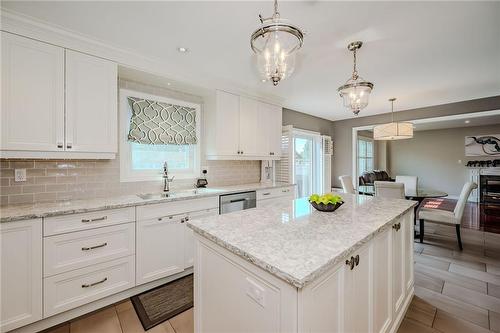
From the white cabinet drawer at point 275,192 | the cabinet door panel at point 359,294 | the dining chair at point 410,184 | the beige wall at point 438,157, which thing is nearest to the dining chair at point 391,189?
the dining chair at point 410,184

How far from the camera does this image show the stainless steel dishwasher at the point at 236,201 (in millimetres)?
2818

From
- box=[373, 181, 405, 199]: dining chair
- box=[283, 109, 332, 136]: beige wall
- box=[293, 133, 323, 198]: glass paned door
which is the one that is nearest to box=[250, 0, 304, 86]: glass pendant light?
box=[373, 181, 405, 199]: dining chair

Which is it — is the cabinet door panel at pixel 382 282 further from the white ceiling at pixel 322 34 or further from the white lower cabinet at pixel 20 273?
the white lower cabinet at pixel 20 273

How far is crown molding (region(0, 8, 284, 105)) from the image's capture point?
5.73 ft

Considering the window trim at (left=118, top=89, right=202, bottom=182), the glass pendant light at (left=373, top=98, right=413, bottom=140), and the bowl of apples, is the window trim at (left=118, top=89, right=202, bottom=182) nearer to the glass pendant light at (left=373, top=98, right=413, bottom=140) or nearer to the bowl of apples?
the bowl of apples

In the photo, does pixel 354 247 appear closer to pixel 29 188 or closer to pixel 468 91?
pixel 29 188

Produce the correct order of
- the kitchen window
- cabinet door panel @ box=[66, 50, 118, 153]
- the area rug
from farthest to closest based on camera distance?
the kitchen window → cabinet door panel @ box=[66, 50, 118, 153] → the area rug

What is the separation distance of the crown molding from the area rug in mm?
2346

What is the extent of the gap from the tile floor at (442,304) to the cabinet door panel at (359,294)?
84 centimetres

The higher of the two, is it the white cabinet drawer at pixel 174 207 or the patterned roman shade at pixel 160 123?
the patterned roman shade at pixel 160 123

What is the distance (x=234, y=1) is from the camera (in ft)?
5.19

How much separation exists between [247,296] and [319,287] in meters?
0.34

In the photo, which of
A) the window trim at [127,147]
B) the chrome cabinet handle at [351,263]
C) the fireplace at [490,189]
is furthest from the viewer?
the fireplace at [490,189]

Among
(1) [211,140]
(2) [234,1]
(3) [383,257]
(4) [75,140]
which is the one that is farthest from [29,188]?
(3) [383,257]
